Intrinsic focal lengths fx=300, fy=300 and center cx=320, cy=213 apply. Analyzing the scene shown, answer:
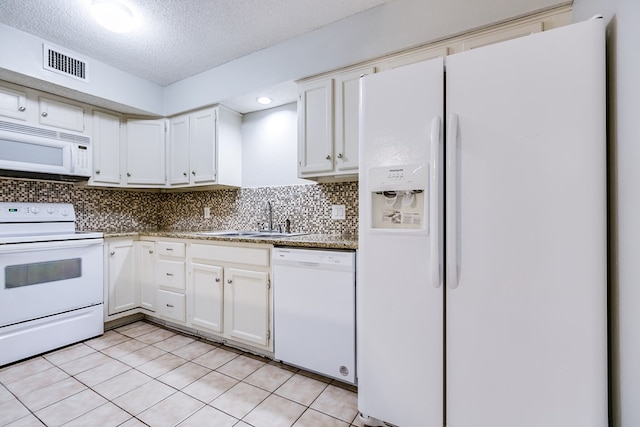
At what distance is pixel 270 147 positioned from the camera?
2893 millimetres

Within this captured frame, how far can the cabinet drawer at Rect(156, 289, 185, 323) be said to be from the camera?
2.55m

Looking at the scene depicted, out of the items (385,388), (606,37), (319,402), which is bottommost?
(319,402)

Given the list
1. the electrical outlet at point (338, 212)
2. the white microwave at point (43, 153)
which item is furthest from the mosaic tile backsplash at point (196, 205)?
the white microwave at point (43, 153)

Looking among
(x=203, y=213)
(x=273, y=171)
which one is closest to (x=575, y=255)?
(x=273, y=171)

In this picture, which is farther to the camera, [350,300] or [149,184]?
[149,184]

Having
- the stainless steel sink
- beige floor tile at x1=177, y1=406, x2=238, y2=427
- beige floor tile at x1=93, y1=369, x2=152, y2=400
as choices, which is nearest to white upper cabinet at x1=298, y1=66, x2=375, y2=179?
the stainless steel sink

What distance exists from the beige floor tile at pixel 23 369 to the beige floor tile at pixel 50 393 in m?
0.29

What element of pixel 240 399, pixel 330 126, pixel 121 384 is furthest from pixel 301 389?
pixel 330 126

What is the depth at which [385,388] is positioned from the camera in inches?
54.5

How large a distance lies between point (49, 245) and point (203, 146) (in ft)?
4.71

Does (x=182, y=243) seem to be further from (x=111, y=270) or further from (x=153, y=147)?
(x=153, y=147)

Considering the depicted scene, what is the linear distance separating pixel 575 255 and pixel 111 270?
327 cm

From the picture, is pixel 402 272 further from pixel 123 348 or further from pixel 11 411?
pixel 123 348

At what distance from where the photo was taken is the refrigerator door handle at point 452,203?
1210 mm
